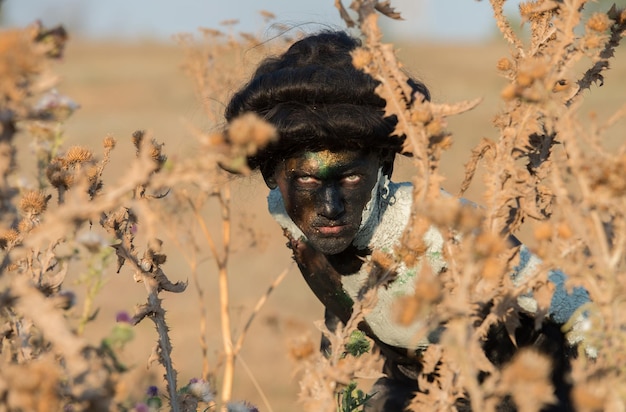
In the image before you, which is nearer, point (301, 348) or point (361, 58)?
point (301, 348)

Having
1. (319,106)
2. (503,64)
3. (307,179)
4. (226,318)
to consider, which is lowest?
(226,318)

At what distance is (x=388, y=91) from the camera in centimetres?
183

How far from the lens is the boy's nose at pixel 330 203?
101 inches

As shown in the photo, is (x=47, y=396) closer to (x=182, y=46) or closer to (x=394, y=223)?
(x=394, y=223)

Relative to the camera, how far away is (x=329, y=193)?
2607 millimetres

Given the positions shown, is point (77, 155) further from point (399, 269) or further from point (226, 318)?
point (226, 318)

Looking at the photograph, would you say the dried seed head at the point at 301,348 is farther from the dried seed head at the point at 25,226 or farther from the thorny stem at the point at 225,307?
the thorny stem at the point at 225,307

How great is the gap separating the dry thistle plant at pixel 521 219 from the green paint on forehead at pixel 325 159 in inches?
18.1

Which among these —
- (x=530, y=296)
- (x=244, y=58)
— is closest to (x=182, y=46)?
(x=244, y=58)

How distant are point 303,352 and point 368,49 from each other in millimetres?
631

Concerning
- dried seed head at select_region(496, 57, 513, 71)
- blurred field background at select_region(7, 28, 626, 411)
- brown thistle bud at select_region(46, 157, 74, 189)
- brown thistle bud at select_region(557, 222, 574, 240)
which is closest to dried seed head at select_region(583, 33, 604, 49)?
dried seed head at select_region(496, 57, 513, 71)

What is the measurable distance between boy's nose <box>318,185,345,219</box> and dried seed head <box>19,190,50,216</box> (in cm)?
76

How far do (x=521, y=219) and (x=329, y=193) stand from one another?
72 centimetres

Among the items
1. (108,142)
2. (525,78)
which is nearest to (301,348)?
(525,78)
